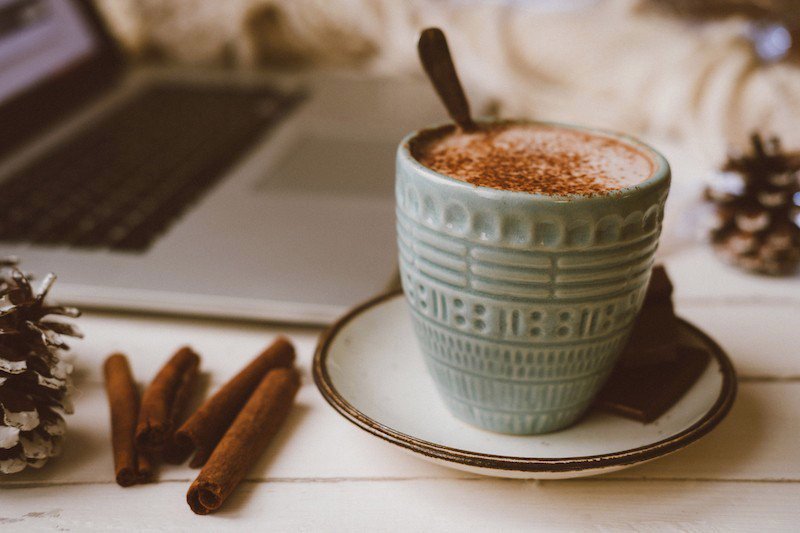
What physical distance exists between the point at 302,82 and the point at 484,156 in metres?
0.83

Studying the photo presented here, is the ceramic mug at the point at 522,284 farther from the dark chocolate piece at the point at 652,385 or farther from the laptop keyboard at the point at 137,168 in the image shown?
the laptop keyboard at the point at 137,168

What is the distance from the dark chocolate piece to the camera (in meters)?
0.54

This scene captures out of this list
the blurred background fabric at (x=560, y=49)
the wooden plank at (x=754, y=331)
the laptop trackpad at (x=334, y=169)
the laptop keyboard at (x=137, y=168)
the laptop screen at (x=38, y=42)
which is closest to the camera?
the wooden plank at (x=754, y=331)

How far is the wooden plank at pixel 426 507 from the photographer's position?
48 cm

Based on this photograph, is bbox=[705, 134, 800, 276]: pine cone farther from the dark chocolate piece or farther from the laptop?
the laptop

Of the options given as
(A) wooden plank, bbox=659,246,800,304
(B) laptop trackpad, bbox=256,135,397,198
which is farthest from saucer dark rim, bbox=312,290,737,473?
(B) laptop trackpad, bbox=256,135,397,198

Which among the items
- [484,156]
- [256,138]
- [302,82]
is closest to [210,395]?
[484,156]

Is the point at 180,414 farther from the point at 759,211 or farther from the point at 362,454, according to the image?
the point at 759,211

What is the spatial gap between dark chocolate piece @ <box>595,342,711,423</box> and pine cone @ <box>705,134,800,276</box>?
0.85ft

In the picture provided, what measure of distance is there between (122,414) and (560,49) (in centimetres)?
101

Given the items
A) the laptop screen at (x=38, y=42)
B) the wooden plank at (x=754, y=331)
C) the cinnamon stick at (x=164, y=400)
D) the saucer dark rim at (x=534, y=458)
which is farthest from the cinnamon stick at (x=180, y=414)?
the laptop screen at (x=38, y=42)

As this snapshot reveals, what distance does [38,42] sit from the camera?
1.07 meters

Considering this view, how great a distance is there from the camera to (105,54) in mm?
1227

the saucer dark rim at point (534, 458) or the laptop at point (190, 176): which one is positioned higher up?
the laptop at point (190, 176)
